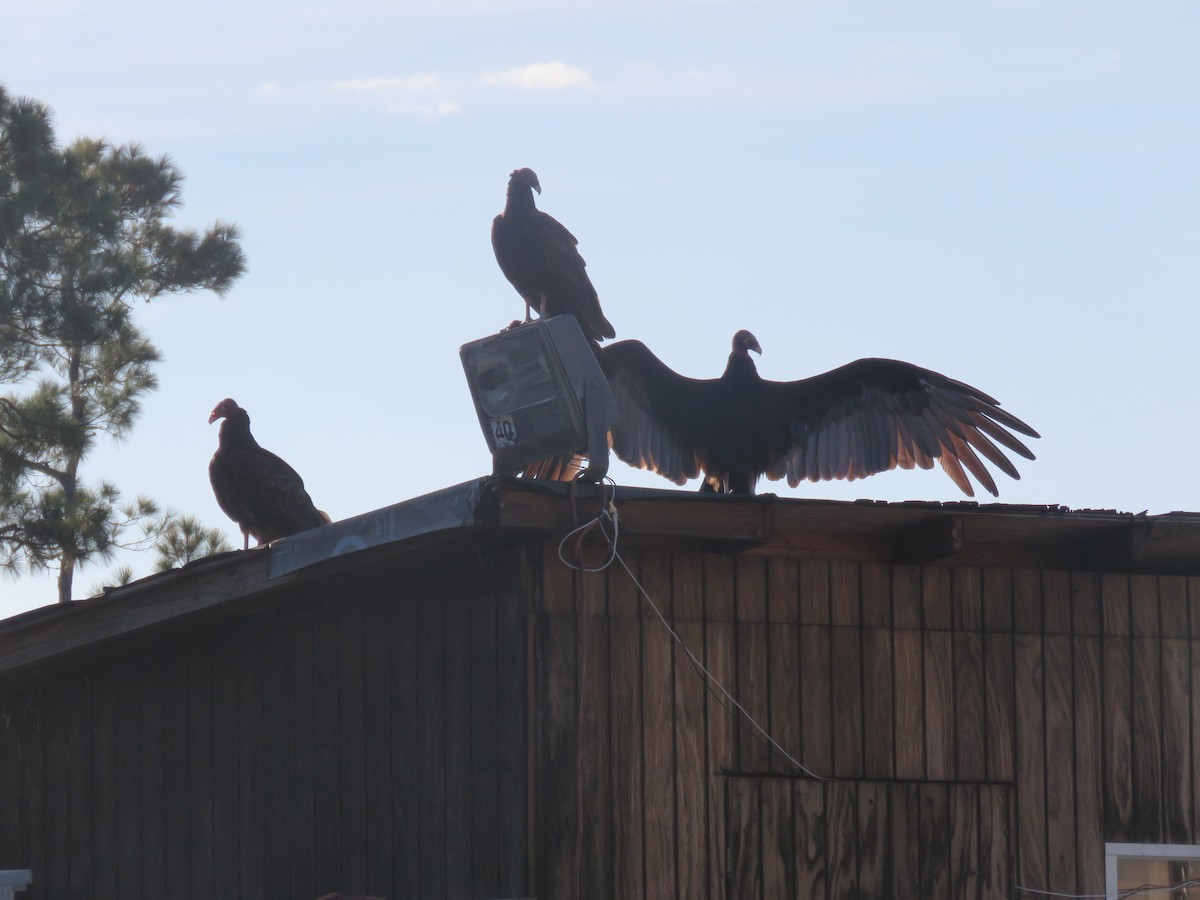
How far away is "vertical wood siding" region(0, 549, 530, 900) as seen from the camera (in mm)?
5176

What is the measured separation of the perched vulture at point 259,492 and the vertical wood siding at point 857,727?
3013 mm

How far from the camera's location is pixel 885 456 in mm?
7098

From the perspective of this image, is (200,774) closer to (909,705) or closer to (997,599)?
(909,705)

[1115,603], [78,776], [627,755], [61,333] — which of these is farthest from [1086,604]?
[61,333]

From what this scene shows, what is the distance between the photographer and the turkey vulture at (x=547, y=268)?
7031 mm

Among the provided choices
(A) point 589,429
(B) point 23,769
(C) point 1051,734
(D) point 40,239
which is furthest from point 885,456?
(D) point 40,239

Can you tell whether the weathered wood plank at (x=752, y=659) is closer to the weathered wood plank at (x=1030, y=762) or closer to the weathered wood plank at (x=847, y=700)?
Result: the weathered wood plank at (x=847, y=700)

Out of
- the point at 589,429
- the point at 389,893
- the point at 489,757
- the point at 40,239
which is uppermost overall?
the point at 40,239

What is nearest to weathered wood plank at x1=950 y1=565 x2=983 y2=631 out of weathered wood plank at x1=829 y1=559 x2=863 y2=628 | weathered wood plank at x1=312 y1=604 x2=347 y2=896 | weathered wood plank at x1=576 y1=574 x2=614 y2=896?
weathered wood plank at x1=829 y1=559 x2=863 y2=628

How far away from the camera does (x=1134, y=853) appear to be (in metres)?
5.55

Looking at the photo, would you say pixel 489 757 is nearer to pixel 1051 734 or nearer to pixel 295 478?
pixel 1051 734

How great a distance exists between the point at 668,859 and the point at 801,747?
551 millimetres

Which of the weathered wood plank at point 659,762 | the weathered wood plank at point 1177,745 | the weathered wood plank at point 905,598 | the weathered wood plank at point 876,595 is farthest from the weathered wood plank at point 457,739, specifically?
the weathered wood plank at point 1177,745

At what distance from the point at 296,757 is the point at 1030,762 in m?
2.34
